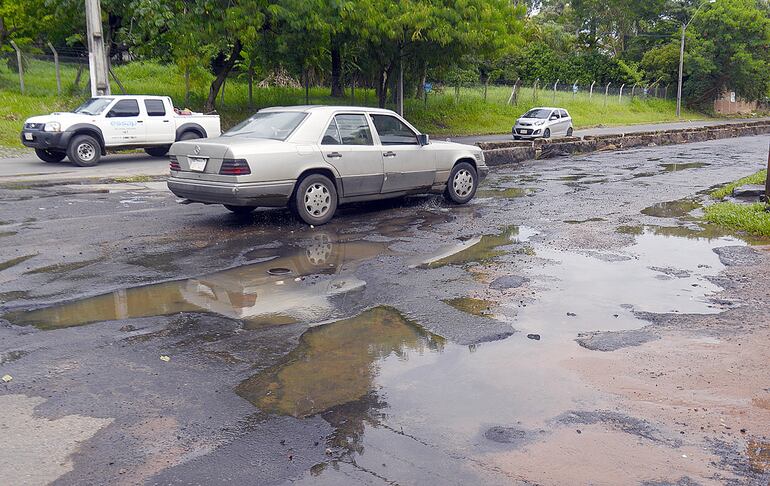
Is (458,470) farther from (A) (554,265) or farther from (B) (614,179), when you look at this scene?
(B) (614,179)

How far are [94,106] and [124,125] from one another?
0.85 meters

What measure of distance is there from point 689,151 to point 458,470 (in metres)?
24.1

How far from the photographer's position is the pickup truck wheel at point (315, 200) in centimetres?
992

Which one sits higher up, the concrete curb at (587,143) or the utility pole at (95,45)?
the utility pole at (95,45)

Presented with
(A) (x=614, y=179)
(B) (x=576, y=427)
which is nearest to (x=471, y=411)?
(B) (x=576, y=427)

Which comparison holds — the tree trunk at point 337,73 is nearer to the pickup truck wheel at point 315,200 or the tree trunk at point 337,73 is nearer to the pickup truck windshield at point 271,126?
the pickup truck windshield at point 271,126

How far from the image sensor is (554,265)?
27.2ft

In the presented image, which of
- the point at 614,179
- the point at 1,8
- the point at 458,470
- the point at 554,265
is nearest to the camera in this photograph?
the point at 458,470

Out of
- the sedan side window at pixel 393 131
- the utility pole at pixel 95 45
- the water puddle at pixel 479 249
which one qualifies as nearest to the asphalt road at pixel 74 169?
the utility pole at pixel 95 45

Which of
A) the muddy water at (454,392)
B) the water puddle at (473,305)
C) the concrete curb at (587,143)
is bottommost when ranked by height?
the muddy water at (454,392)

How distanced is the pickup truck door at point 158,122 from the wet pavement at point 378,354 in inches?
350

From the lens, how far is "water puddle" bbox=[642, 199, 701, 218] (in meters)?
12.0

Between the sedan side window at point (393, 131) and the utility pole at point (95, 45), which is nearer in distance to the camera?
the sedan side window at point (393, 131)

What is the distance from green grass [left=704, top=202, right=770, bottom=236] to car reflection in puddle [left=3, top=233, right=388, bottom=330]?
5698mm
